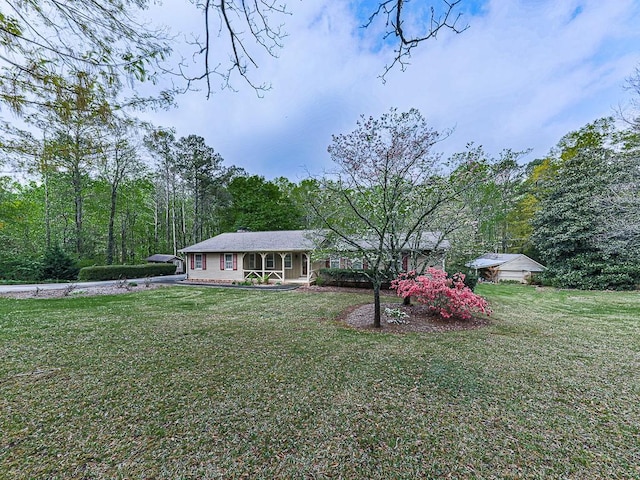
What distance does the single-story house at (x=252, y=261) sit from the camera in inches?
613

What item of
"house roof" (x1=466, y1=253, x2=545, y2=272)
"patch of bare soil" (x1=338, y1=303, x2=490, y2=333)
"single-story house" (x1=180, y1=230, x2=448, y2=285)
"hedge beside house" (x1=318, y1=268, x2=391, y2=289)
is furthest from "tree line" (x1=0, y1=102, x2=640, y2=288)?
"single-story house" (x1=180, y1=230, x2=448, y2=285)

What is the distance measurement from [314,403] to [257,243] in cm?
1415

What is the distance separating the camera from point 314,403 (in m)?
3.05

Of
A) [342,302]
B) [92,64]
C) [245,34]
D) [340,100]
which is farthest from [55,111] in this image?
[342,302]

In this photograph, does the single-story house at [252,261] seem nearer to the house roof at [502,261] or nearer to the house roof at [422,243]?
the house roof at [422,243]

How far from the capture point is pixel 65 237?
2030 cm

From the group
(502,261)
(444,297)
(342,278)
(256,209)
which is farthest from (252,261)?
(502,261)

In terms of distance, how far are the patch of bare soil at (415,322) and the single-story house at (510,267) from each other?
12.1 m

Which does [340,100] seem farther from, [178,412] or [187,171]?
[187,171]

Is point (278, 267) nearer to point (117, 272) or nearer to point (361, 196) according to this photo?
point (117, 272)

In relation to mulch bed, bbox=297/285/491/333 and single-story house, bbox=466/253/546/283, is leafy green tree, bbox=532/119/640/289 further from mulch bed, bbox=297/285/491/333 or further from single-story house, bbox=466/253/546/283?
mulch bed, bbox=297/285/491/333

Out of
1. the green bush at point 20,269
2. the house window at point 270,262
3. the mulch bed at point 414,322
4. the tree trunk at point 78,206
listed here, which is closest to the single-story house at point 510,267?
the mulch bed at point 414,322

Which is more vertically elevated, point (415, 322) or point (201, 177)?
point (201, 177)

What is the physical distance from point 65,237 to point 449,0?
2799 cm
